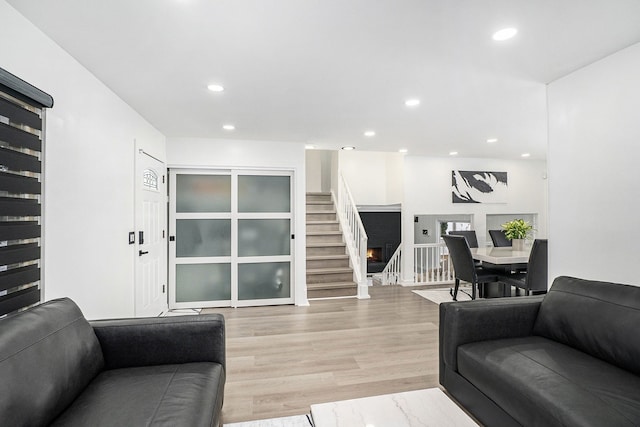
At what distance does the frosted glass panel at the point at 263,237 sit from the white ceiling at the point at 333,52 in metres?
1.60

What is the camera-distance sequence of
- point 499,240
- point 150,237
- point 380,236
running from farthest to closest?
point 380,236 < point 499,240 < point 150,237

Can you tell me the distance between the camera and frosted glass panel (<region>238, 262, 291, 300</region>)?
4.64 metres

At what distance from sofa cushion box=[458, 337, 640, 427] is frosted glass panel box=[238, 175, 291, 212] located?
10.5 ft

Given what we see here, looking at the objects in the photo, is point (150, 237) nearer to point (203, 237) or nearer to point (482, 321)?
point (203, 237)

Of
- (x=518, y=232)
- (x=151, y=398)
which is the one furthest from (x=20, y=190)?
(x=518, y=232)

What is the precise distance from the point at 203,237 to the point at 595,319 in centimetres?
415

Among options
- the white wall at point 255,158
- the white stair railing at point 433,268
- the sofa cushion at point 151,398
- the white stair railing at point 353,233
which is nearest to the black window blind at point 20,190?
the sofa cushion at point 151,398

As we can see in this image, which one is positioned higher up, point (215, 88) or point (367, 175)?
point (215, 88)

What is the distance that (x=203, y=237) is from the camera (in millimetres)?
4539

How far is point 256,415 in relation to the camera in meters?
2.08

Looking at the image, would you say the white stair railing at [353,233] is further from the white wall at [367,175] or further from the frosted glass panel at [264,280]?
the frosted glass panel at [264,280]

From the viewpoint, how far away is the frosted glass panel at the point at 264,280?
15.2 feet

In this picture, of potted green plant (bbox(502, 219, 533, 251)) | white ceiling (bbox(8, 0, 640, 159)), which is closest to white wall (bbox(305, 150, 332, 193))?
white ceiling (bbox(8, 0, 640, 159))

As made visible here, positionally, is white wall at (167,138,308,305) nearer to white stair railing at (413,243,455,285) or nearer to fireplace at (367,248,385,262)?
white stair railing at (413,243,455,285)
